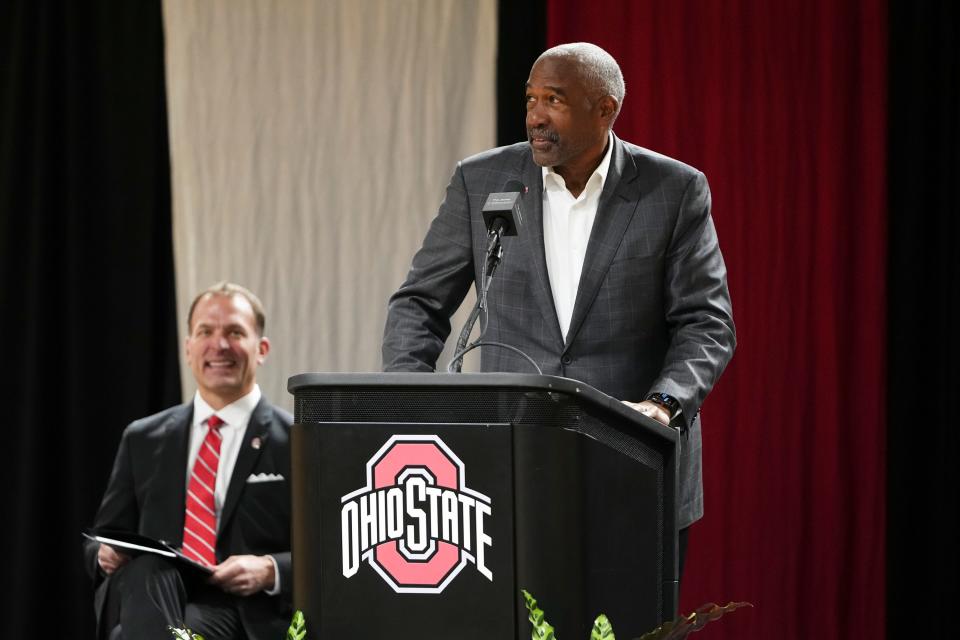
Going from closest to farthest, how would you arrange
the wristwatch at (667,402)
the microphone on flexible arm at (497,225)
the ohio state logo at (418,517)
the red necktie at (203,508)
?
1. the ohio state logo at (418,517)
2. the microphone on flexible arm at (497,225)
3. the wristwatch at (667,402)
4. the red necktie at (203,508)

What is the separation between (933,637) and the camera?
3881 mm

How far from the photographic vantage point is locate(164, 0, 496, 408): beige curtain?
4.22 meters

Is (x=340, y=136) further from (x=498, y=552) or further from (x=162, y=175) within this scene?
(x=498, y=552)

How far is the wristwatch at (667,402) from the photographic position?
1.97m

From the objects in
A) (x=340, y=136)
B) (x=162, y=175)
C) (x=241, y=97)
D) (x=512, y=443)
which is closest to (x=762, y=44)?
(x=340, y=136)

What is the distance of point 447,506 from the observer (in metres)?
1.57

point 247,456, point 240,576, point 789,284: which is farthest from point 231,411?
point 789,284

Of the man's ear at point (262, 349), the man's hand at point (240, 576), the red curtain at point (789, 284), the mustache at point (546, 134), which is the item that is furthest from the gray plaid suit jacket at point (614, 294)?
the red curtain at point (789, 284)

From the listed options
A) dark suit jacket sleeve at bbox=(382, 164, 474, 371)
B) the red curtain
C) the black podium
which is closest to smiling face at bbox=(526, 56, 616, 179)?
dark suit jacket sleeve at bbox=(382, 164, 474, 371)

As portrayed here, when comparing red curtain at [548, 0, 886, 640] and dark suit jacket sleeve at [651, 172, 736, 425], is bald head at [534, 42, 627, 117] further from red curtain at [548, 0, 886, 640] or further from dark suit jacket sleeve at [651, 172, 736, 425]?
red curtain at [548, 0, 886, 640]

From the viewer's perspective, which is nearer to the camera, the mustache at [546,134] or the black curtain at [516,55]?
the mustache at [546,134]

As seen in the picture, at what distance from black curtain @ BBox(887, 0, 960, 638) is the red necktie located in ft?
6.77

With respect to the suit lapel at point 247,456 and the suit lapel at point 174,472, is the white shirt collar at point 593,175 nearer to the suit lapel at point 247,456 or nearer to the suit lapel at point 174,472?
the suit lapel at point 247,456

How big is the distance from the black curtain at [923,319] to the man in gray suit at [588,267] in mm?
1858
